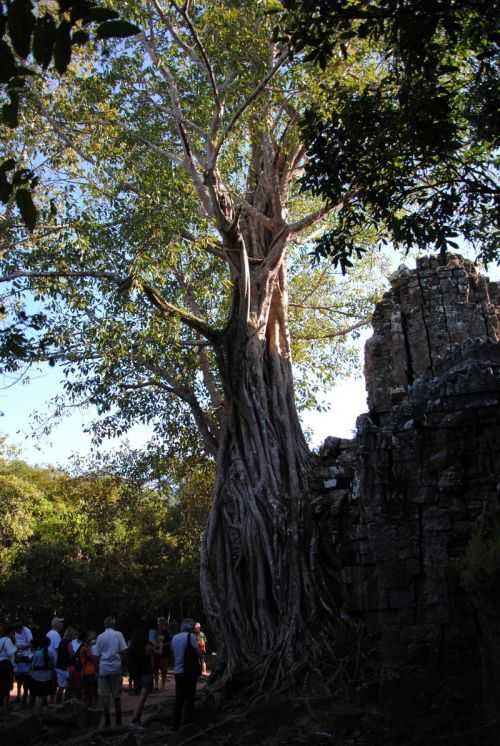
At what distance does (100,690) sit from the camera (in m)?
7.54

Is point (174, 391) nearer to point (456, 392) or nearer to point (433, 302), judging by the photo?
point (433, 302)

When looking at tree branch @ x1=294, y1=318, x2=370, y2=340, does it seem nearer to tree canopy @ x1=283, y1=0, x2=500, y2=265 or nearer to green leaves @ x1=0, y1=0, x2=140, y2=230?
tree canopy @ x1=283, y1=0, x2=500, y2=265

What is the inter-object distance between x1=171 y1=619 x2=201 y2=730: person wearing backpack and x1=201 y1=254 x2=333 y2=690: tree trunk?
2.86ft

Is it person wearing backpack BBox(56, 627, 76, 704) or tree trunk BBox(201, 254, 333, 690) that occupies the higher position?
tree trunk BBox(201, 254, 333, 690)

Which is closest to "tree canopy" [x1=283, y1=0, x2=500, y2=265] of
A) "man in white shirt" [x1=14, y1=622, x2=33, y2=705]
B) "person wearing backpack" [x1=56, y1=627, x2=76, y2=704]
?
Result: "person wearing backpack" [x1=56, y1=627, x2=76, y2=704]

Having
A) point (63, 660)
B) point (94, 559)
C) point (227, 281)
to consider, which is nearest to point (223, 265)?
point (227, 281)

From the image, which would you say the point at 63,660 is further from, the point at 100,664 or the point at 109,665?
the point at 109,665

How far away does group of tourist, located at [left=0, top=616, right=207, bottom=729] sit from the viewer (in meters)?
6.94

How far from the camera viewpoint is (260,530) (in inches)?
340

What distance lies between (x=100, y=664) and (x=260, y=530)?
7.31 ft

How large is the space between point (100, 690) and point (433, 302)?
220 inches

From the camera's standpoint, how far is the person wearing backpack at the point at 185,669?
676cm

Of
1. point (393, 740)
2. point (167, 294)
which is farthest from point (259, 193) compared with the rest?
point (393, 740)

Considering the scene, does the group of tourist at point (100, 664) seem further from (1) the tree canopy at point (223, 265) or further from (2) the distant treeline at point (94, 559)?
(2) the distant treeline at point (94, 559)
